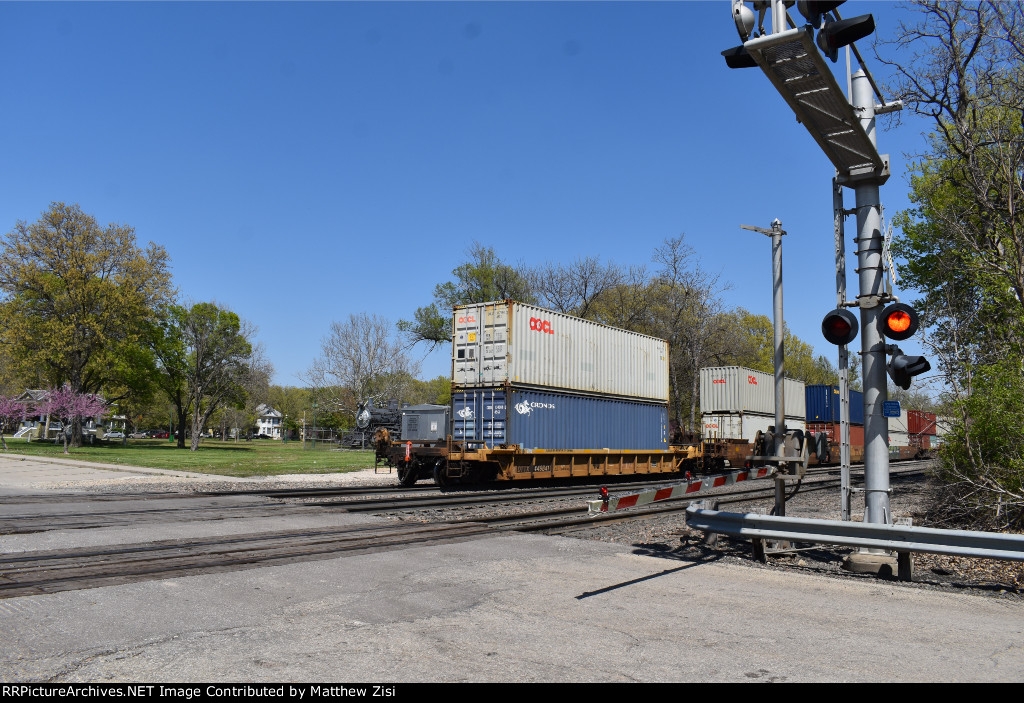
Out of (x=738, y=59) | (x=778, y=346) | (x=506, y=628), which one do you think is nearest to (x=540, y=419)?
(x=778, y=346)

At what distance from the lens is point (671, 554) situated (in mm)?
8562

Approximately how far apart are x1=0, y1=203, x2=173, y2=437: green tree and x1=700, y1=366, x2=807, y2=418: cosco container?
37.6 metres

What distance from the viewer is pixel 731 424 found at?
2861 centimetres

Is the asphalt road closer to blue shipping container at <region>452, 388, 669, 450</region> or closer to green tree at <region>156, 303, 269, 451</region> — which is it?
blue shipping container at <region>452, 388, 669, 450</region>

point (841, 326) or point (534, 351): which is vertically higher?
point (534, 351)

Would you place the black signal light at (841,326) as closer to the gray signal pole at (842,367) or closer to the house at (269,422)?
the gray signal pole at (842,367)

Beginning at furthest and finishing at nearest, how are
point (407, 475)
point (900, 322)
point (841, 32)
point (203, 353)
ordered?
point (203, 353) < point (407, 475) < point (900, 322) < point (841, 32)

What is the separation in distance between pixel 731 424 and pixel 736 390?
58.0 inches

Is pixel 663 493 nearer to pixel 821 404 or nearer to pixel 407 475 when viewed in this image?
pixel 407 475

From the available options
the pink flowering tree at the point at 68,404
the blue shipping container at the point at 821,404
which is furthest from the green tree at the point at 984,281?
the pink flowering tree at the point at 68,404

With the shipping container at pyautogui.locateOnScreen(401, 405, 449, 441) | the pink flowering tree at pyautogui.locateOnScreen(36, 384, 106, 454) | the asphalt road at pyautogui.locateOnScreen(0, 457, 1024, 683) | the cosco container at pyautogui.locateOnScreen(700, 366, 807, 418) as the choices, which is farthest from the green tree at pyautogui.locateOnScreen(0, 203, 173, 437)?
the asphalt road at pyautogui.locateOnScreen(0, 457, 1024, 683)

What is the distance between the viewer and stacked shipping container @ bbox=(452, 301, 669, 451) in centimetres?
1892

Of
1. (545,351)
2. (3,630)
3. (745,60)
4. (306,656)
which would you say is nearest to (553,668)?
(306,656)

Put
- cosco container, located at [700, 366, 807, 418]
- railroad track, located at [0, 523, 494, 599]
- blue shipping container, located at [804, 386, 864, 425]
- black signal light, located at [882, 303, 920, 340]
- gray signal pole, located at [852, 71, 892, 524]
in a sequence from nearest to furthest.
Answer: railroad track, located at [0, 523, 494, 599]
black signal light, located at [882, 303, 920, 340]
gray signal pole, located at [852, 71, 892, 524]
cosco container, located at [700, 366, 807, 418]
blue shipping container, located at [804, 386, 864, 425]
